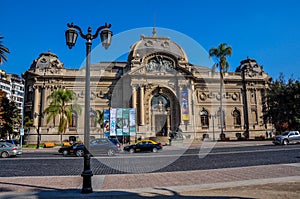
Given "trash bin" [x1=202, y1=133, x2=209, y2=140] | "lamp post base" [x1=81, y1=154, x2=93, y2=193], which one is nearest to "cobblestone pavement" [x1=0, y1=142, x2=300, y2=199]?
"lamp post base" [x1=81, y1=154, x2=93, y2=193]

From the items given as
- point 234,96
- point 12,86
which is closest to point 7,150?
point 234,96

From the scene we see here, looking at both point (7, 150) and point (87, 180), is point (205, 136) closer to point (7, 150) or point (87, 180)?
point (7, 150)

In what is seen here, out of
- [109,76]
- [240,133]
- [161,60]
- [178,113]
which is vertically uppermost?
[161,60]

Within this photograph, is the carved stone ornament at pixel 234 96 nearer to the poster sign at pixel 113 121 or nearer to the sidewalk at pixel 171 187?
the poster sign at pixel 113 121

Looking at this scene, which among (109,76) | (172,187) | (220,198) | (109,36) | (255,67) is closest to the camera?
(220,198)

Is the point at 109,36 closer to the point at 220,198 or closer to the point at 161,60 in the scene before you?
the point at 220,198

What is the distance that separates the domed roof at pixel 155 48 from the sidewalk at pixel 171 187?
4149 cm

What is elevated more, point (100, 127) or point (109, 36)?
point (109, 36)

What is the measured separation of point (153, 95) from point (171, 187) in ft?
135

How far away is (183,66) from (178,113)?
10.0 metres

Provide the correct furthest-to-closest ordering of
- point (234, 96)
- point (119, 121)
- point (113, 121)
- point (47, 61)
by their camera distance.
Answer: point (234, 96), point (47, 61), point (119, 121), point (113, 121)

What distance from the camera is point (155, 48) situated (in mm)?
51500

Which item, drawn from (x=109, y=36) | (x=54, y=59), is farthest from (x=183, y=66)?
(x=109, y=36)

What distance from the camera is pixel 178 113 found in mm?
48000
